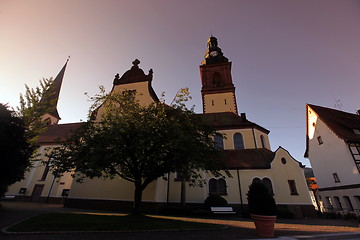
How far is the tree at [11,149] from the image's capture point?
1143 centimetres

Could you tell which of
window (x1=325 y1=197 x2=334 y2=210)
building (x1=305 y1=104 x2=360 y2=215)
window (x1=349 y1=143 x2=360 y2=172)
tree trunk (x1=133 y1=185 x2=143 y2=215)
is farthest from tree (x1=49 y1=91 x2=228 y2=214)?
window (x1=325 y1=197 x2=334 y2=210)

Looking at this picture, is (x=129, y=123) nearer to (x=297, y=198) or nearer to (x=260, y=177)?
(x=260, y=177)

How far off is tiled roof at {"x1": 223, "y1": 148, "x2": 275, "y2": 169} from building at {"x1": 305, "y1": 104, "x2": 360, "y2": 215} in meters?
9.68

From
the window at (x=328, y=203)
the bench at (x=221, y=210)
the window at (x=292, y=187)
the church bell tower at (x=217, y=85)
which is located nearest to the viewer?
the bench at (x=221, y=210)

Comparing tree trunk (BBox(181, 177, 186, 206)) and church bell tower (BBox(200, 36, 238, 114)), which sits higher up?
church bell tower (BBox(200, 36, 238, 114))

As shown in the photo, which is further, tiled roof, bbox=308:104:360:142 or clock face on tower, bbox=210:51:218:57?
clock face on tower, bbox=210:51:218:57

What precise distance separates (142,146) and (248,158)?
50.9 feet

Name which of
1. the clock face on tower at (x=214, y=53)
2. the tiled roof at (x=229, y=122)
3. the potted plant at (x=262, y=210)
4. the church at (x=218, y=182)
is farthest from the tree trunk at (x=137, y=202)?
the clock face on tower at (x=214, y=53)

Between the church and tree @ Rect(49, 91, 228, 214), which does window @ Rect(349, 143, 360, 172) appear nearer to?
the church

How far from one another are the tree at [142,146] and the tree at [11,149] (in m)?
2.21

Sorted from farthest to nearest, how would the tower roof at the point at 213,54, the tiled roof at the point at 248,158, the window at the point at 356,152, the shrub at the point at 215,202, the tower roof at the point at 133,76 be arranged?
the tower roof at the point at 213,54
the tower roof at the point at 133,76
the window at the point at 356,152
the tiled roof at the point at 248,158
the shrub at the point at 215,202

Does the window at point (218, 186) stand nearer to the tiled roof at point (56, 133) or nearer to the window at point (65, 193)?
the window at point (65, 193)

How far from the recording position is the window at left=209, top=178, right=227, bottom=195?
19.6 metres

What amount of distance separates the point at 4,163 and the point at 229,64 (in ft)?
133
